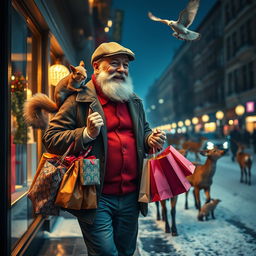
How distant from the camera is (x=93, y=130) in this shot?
2.32m

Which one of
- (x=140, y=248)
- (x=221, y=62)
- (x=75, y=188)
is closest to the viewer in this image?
(x=75, y=188)

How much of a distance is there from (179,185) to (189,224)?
3.48 meters

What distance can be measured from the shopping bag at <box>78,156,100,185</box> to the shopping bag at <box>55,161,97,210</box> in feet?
0.14

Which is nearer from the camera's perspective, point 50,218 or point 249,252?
point 249,252

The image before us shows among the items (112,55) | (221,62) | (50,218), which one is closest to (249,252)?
(50,218)

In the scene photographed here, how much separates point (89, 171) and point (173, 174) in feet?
2.32

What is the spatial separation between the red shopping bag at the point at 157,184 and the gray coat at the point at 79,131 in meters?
0.14

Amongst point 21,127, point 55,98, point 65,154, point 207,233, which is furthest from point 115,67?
point 207,233

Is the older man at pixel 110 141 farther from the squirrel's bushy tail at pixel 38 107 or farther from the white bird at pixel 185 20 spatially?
the white bird at pixel 185 20

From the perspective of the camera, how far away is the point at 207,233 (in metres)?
5.22

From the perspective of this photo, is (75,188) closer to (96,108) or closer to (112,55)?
(96,108)

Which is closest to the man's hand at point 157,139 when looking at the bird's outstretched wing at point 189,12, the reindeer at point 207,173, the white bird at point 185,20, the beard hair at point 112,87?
the beard hair at point 112,87

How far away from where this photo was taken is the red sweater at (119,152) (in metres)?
2.58

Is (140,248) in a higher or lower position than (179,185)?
lower
